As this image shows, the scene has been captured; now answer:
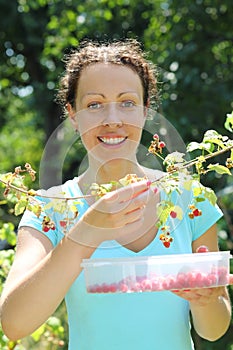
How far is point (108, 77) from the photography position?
1.44m

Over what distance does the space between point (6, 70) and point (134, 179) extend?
7.74 metres

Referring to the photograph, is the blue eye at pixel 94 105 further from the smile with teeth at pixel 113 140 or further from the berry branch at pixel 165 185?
the berry branch at pixel 165 185

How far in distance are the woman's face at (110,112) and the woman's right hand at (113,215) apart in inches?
9.1

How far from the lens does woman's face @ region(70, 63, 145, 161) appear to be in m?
1.37

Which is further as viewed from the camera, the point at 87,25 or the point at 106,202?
the point at 87,25

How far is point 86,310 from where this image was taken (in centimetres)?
138

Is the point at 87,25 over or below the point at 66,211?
over

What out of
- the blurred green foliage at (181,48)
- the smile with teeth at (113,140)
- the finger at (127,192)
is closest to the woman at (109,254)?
the smile with teeth at (113,140)

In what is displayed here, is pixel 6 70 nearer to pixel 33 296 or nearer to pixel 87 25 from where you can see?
pixel 87 25

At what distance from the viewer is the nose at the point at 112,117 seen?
Result: 1.35 m

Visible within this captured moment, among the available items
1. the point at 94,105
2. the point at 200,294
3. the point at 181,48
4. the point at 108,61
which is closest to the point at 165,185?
the point at 200,294

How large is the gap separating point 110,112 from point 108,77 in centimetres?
10

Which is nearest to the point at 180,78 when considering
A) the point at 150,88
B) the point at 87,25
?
the point at 87,25

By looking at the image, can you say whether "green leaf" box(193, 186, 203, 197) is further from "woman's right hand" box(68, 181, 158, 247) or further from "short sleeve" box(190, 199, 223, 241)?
"short sleeve" box(190, 199, 223, 241)
